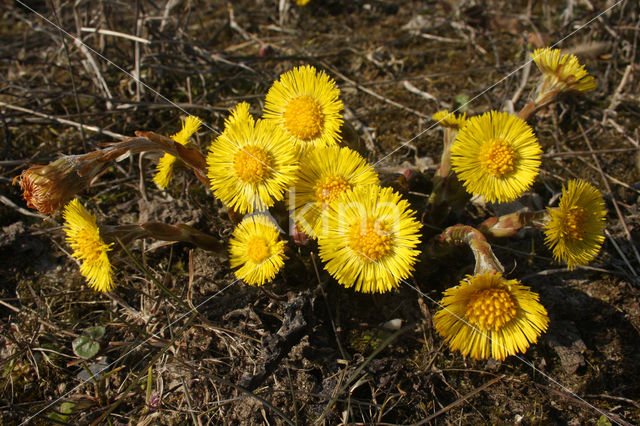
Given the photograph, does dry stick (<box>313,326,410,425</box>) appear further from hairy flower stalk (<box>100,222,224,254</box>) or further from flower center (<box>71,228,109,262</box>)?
flower center (<box>71,228,109,262</box>)

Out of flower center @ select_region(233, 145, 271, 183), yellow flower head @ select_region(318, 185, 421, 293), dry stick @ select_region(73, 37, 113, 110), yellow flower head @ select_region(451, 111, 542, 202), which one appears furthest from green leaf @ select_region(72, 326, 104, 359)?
yellow flower head @ select_region(451, 111, 542, 202)

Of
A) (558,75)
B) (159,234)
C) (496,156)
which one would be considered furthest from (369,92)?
(159,234)

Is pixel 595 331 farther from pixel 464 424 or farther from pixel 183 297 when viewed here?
pixel 183 297

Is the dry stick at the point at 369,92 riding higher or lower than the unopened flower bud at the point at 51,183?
higher

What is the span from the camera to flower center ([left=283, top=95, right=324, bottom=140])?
1.60 metres

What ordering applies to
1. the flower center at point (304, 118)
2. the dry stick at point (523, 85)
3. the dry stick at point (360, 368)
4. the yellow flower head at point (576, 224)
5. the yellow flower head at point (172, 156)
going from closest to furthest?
the dry stick at point (360, 368) → the yellow flower head at point (576, 224) → the flower center at point (304, 118) → the yellow flower head at point (172, 156) → the dry stick at point (523, 85)

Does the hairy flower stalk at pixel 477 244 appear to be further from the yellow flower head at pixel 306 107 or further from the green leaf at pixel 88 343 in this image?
the green leaf at pixel 88 343

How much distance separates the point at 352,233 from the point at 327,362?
1.96 feet

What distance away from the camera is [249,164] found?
148 cm

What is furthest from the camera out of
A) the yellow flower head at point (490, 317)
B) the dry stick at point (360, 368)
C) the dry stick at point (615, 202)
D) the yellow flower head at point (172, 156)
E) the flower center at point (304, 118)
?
the dry stick at point (615, 202)

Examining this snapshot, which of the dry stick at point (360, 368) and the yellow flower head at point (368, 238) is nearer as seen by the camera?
the dry stick at point (360, 368)

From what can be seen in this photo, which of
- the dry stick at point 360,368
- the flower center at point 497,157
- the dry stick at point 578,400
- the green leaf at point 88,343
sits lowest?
the green leaf at point 88,343

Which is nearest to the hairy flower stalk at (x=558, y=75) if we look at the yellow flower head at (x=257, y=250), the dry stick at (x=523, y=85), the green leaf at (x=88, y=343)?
the dry stick at (x=523, y=85)

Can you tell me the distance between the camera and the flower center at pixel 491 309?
4.60ft
